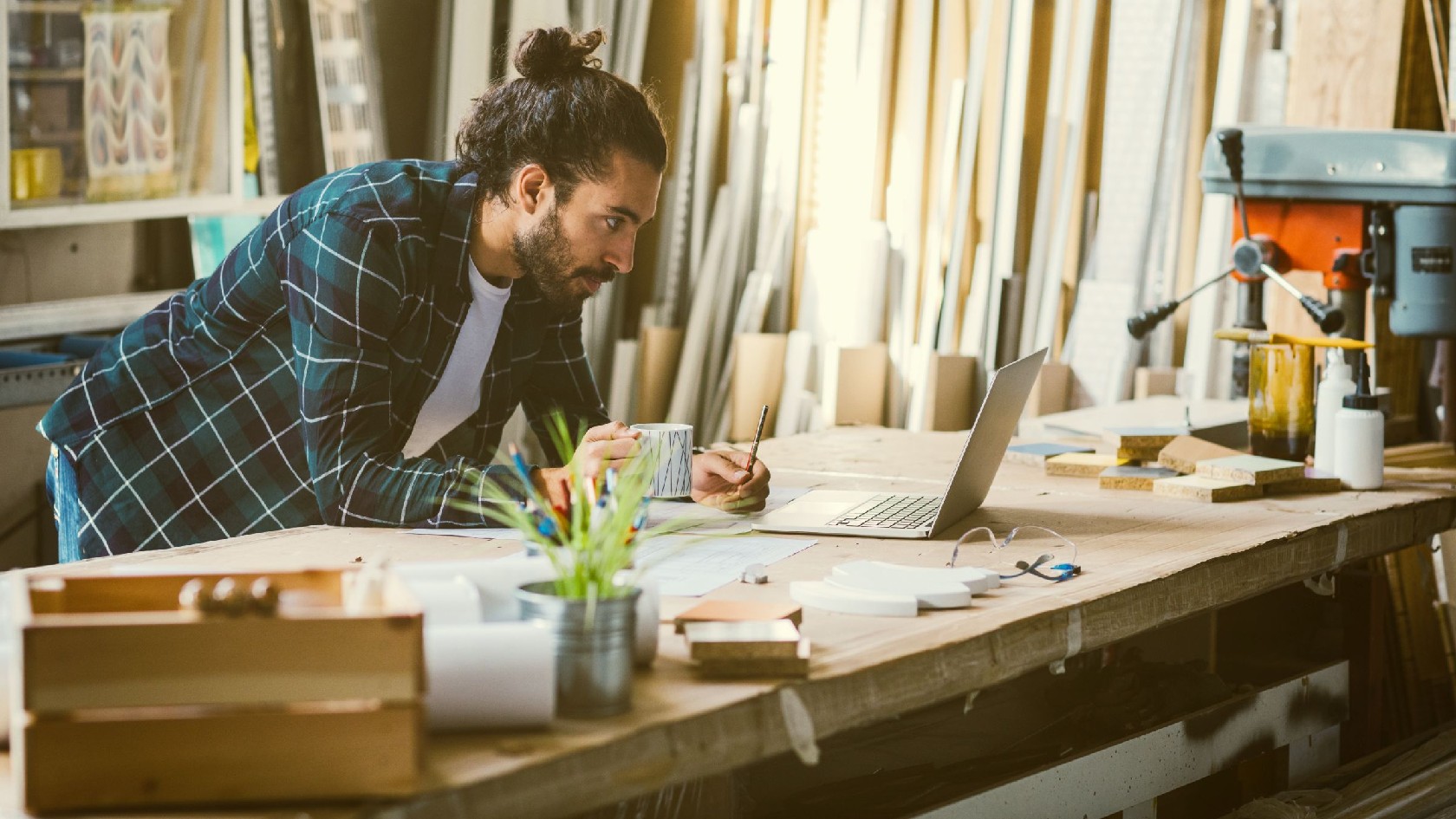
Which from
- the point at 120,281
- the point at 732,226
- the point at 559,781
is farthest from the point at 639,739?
the point at 732,226

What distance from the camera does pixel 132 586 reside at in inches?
44.8

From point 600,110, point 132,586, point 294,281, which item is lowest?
point 132,586

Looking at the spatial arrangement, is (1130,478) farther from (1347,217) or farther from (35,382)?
(35,382)

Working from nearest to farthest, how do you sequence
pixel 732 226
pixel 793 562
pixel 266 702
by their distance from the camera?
pixel 266 702 → pixel 793 562 → pixel 732 226

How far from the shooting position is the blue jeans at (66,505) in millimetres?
2322

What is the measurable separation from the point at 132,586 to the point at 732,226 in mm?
3764

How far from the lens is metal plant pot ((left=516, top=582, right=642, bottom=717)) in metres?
1.17

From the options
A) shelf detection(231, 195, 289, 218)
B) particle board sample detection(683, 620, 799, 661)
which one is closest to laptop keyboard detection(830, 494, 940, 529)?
particle board sample detection(683, 620, 799, 661)

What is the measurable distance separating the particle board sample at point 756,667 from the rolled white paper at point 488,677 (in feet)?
0.64

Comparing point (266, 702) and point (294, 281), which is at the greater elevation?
point (294, 281)

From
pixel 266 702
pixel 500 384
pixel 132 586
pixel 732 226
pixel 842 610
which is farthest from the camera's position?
pixel 732 226

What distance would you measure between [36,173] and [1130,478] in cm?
245

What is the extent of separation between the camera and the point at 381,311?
2055 millimetres

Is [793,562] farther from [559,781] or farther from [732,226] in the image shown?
[732,226]
